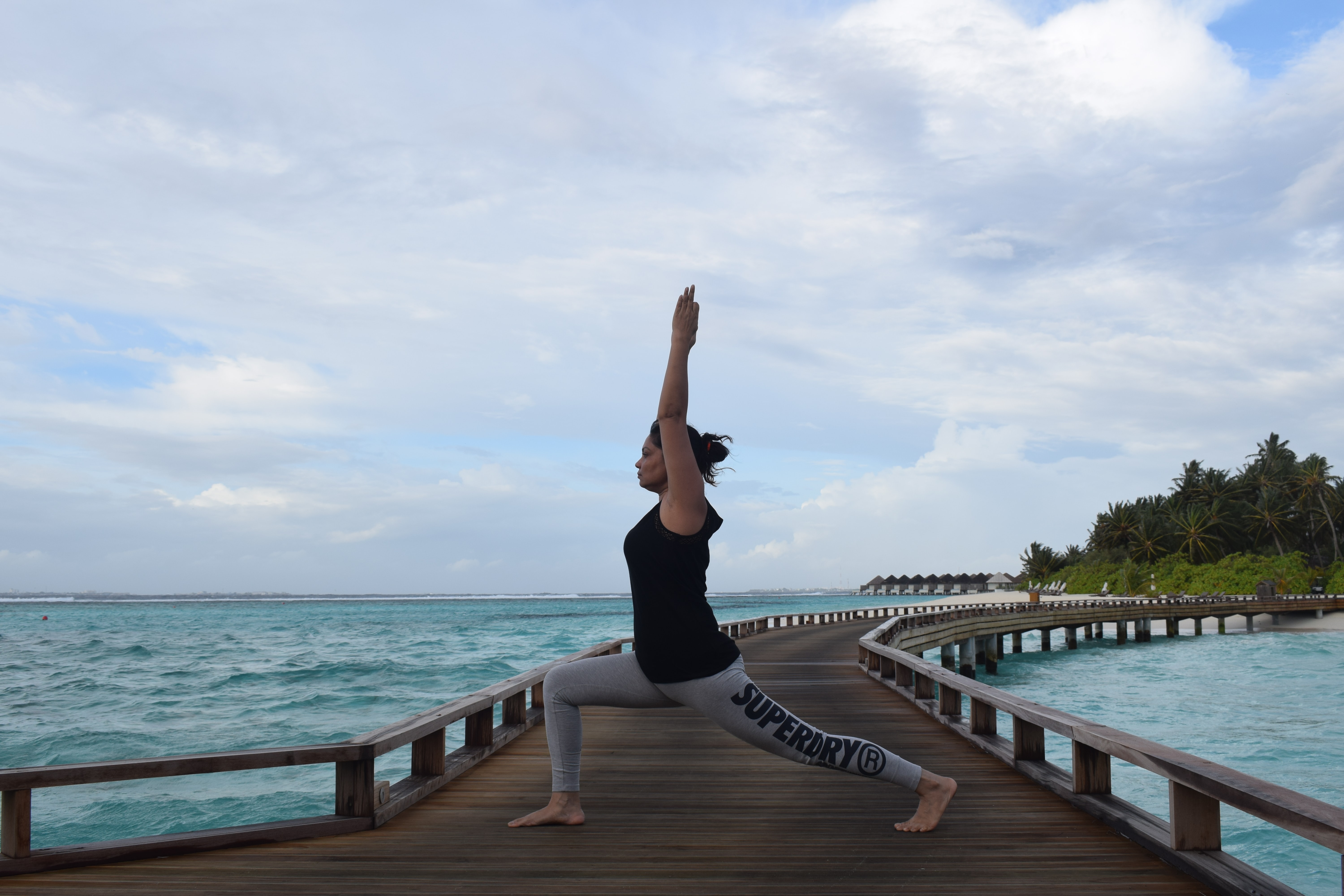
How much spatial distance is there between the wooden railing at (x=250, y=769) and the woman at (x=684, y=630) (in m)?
0.61

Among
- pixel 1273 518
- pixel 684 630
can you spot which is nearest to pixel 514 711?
pixel 684 630

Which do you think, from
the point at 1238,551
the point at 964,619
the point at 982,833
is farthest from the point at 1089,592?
the point at 982,833

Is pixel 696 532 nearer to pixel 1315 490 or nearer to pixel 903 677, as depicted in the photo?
pixel 903 677

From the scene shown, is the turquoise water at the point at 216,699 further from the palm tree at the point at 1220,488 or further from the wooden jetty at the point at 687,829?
the palm tree at the point at 1220,488

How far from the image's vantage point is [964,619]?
31312 millimetres

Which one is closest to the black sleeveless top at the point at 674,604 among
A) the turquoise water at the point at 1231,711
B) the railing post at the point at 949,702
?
the railing post at the point at 949,702

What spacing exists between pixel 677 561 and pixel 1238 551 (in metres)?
81.2

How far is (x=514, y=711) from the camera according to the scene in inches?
310

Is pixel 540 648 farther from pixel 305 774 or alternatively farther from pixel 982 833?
pixel 982 833

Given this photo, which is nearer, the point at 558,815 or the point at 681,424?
the point at 681,424

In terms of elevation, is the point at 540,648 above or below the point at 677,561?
below

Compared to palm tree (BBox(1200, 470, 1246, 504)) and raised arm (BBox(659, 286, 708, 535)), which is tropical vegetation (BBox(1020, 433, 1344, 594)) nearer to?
palm tree (BBox(1200, 470, 1246, 504))

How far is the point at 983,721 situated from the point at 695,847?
3843 mm

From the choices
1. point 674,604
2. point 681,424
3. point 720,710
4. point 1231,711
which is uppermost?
point 681,424
